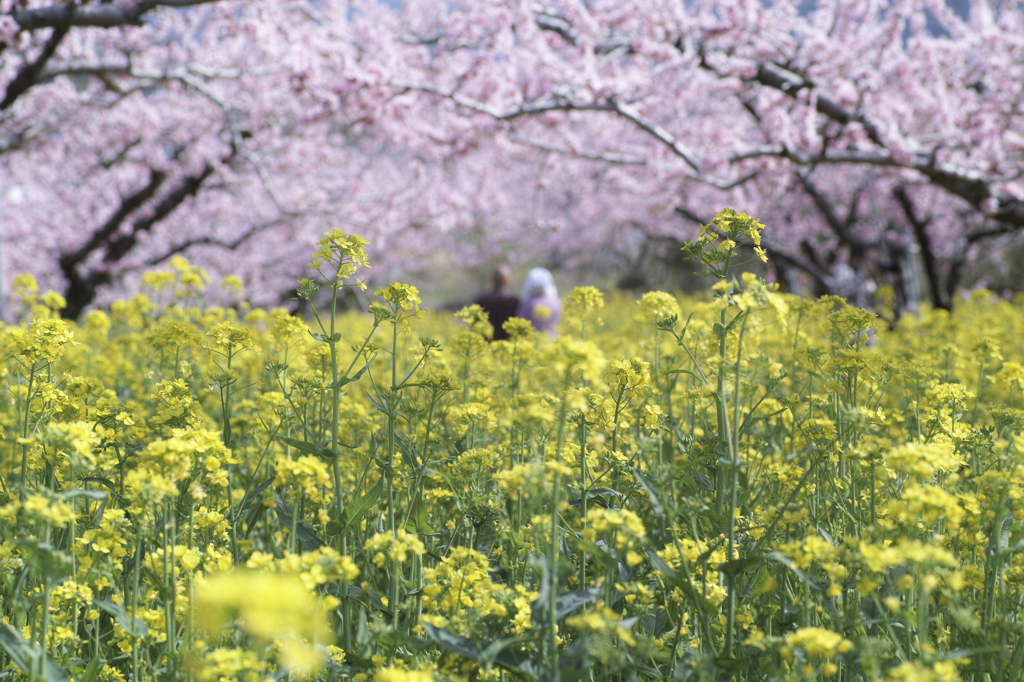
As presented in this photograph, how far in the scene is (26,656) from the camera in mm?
1697

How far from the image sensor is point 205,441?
190 cm

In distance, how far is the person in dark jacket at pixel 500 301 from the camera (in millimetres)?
9305

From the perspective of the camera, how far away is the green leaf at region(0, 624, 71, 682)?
1620mm

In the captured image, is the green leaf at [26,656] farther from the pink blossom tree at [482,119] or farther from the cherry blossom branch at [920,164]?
the cherry blossom branch at [920,164]

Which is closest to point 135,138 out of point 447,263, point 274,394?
point 274,394

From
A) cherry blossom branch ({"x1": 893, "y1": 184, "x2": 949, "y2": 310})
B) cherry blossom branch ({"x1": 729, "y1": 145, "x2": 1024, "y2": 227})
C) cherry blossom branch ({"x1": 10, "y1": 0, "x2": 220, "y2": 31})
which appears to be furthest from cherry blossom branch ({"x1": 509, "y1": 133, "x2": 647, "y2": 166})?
cherry blossom branch ({"x1": 893, "y1": 184, "x2": 949, "y2": 310})

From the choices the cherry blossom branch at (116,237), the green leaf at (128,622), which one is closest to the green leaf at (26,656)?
the green leaf at (128,622)

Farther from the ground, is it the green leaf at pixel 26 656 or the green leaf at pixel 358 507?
the green leaf at pixel 358 507

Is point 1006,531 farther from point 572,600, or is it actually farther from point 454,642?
point 454,642

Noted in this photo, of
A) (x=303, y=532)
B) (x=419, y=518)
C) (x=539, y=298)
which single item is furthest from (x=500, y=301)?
(x=303, y=532)

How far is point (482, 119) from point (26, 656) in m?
8.00

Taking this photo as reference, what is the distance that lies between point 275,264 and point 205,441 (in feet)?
54.7

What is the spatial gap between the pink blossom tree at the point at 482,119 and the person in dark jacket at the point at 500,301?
1760mm

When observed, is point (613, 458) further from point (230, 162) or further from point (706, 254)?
point (230, 162)
